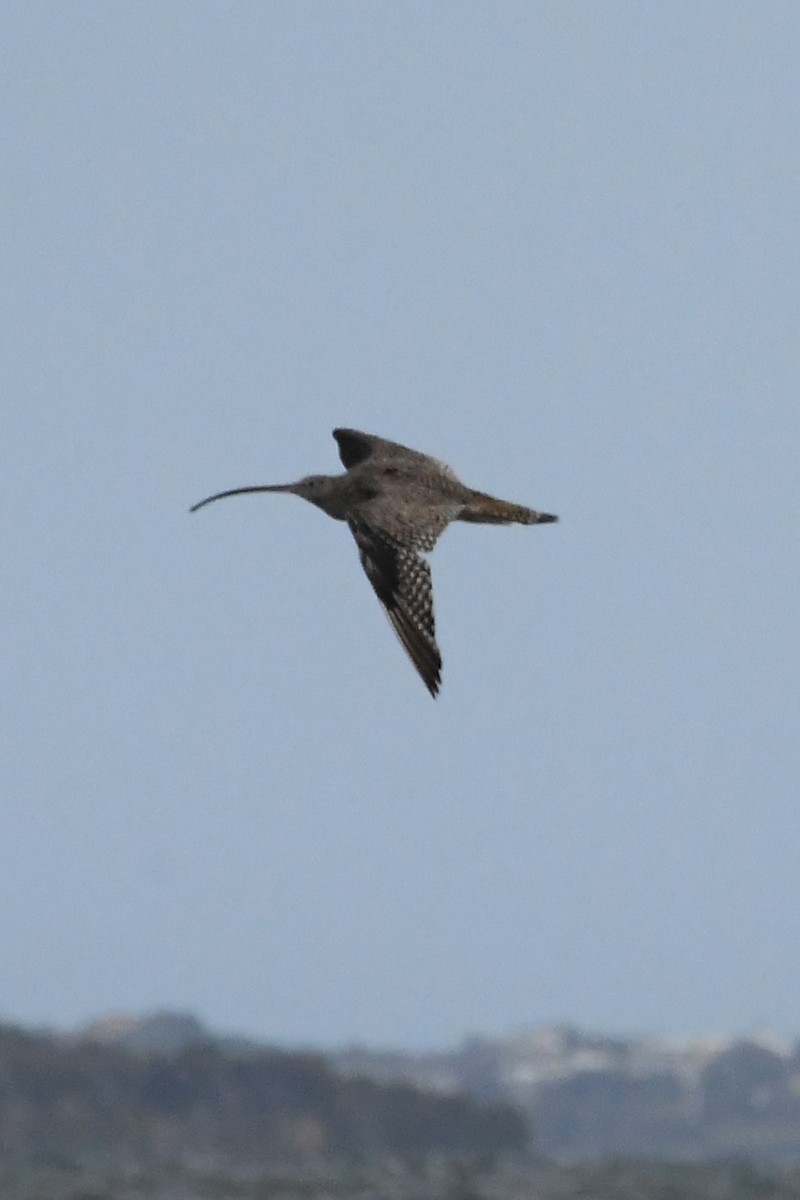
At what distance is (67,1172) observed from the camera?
198m

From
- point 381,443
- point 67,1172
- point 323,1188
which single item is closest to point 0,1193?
point 67,1172

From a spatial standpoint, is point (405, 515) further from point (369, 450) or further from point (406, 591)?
point (369, 450)

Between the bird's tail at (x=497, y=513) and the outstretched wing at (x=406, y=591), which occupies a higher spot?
the bird's tail at (x=497, y=513)

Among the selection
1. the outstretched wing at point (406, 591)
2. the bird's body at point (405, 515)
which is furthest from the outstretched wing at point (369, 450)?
the outstretched wing at point (406, 591)

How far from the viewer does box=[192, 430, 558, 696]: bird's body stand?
28.8 m

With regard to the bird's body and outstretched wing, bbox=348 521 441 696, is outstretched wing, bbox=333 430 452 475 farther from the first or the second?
outstretched wing, bbox=348 521 441 696

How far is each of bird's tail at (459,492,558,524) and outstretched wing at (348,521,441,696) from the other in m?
2.09

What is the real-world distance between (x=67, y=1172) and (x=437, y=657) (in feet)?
576

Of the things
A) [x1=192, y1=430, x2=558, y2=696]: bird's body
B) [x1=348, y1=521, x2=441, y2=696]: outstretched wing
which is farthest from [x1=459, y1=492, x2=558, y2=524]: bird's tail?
[x1=348, y1=521, x2=441, y2=696]: outstretched wing

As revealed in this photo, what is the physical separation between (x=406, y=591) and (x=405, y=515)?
1479mm

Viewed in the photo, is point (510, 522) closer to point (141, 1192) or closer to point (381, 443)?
point (381, 443)

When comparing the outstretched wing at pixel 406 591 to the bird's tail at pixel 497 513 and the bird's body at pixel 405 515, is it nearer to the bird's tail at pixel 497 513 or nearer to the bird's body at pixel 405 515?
the bird's body at pixel 405 515

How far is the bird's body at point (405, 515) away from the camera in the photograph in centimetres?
2884

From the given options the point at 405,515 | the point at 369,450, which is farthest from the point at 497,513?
the point at 369,450
